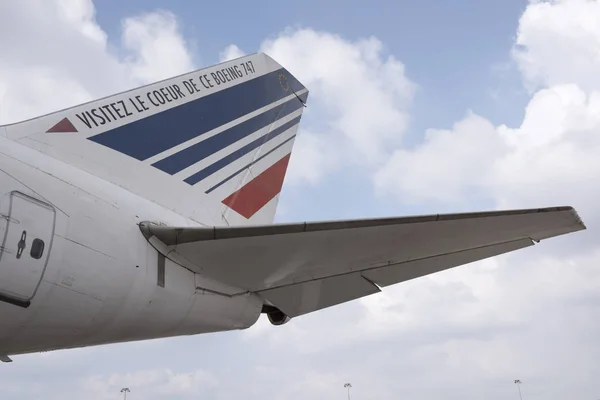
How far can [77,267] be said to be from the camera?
4465mm

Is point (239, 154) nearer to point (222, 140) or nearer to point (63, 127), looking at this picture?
point (222, 140)

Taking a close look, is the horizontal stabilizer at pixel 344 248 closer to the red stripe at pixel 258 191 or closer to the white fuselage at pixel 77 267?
the white fuselage at pixel 77 267

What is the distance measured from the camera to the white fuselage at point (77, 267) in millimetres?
4184

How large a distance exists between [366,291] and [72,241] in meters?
2.91

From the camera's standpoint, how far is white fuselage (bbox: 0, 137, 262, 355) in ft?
13.7

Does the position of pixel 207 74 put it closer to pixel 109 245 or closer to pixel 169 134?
pixel 169 134

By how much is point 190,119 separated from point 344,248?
2.68 meters

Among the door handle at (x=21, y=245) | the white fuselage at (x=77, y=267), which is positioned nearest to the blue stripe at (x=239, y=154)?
the white fuselage at (x=77, y=267)

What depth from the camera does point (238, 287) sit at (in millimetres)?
6137

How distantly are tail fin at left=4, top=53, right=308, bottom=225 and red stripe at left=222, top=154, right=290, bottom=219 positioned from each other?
0.04ft

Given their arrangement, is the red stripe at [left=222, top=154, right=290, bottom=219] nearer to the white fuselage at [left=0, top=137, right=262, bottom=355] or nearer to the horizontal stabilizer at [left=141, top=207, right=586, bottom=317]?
the horizontal stabilizer at [left=141, top=207, right=586, bottom=317]

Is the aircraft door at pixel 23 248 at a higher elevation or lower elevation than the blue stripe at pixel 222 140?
lower

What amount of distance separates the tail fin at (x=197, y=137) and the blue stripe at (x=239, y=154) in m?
0.01

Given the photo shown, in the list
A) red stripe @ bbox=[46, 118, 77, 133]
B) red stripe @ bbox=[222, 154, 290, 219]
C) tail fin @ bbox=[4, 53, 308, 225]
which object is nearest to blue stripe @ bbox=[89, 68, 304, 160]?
tail fin @ bbox=[4, 53, 308, 225]
